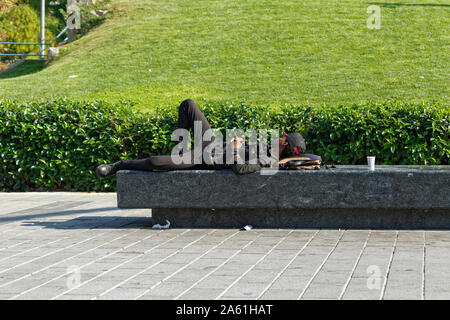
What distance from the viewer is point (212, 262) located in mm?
5492

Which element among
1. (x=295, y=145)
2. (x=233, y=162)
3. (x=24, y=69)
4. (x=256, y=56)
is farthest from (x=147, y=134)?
(x=24, y=69)

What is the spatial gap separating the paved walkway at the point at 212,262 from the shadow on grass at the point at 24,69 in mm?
16499

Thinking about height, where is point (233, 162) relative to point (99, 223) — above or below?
above

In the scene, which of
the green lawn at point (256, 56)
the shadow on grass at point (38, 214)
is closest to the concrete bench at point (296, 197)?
the shadow on grass at point (38, 214)

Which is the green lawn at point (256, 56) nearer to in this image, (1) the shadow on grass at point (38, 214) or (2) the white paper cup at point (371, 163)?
(1) the shadow on grass at point (38, 214)

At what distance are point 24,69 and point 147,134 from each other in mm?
15564

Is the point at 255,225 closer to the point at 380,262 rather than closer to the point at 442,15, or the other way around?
the point at 380,262

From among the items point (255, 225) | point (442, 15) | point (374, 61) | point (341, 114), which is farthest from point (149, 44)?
point (255, 225)

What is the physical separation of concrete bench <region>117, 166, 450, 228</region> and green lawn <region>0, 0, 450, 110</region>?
8.39 meters

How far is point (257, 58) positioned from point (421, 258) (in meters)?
15.0

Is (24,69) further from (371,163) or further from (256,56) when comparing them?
(371,163)

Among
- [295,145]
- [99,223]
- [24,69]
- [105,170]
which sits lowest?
[99,223]

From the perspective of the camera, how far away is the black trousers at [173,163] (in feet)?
23.2

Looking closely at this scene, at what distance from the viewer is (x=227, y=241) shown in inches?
254
